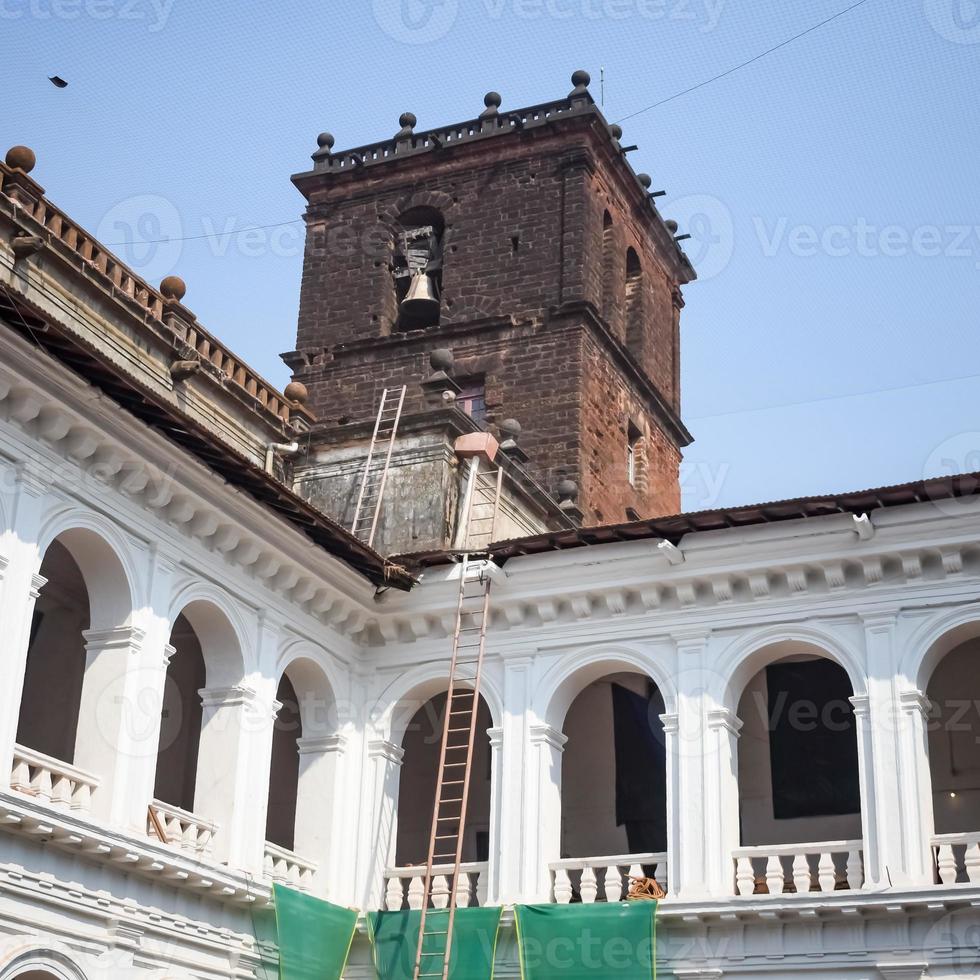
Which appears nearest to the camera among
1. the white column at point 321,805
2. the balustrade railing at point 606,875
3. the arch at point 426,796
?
the balustrade railing at point 606,875

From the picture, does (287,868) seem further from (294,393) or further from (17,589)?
(294,393)

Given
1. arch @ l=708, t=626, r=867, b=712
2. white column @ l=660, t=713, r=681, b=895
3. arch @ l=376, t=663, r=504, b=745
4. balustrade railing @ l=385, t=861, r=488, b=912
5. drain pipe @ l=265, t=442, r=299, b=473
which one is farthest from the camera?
drain pipe @ l=265, t=442, r=299, b=473

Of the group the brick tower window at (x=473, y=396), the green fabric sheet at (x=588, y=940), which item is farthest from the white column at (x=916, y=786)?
the brick tower window at (x=473, y=396)

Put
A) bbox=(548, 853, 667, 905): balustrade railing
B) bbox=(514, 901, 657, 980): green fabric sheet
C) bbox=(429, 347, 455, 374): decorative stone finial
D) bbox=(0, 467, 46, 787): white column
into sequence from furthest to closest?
bbox=(429, 347, 455, 374): decorative stone finial → bbox=(548, 853, 667, 905): balustrade railing → bbox=(514, 901, 657, 980): green fabric sheet → bbox=(0, 467, 46, 787): white column

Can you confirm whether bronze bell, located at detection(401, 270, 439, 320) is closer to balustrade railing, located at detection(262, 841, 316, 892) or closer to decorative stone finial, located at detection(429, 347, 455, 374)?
decorative stone finial, located at detection(429, 347, 455, 374)

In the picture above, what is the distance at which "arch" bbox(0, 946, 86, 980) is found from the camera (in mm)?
12906

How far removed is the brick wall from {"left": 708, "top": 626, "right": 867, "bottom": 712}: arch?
34.8 ft

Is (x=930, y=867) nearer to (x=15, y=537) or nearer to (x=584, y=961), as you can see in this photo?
(x=584, y=961)

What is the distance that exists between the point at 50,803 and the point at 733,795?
666cm

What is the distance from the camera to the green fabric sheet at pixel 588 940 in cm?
1550

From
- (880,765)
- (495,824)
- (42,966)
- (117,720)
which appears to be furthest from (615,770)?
(42,966)

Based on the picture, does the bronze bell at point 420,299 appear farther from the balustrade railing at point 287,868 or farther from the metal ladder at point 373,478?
the balustrade railing at point 287,868

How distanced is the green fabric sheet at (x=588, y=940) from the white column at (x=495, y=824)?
0.56 metres

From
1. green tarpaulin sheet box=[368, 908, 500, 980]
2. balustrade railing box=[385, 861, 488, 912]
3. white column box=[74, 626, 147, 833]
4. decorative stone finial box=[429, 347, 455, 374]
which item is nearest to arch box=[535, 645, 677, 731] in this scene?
balustrade railing box=[385, 861, 488, 912]
